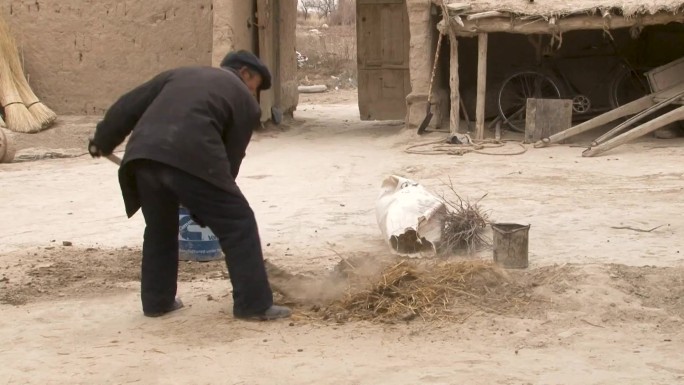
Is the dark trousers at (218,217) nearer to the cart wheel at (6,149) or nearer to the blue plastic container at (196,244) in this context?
the blue plastic container at (196,244)

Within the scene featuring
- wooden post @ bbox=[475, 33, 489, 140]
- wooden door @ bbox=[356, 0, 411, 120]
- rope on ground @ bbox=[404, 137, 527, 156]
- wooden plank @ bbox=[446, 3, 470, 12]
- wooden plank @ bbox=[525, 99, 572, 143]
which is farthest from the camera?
→ wooden door @ bbox=[356, 0, 411, 120]

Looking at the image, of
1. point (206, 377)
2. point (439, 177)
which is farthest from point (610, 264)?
point (439, 177)

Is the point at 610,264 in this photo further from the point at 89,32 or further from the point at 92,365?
the point at 89,32

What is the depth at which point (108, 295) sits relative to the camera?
5.59 m

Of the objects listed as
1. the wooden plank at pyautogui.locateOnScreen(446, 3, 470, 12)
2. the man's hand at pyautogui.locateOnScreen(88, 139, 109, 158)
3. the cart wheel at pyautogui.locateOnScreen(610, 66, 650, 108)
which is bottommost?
the cart wheel at pyautogui.locateOnScreen(610, 66, 650, 108)

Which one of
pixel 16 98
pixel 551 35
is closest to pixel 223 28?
pixel 16 98

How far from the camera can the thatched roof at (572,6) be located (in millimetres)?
11477

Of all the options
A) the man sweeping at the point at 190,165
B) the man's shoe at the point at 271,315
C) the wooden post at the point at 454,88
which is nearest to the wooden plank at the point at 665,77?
the wooden post at the point at 454,88

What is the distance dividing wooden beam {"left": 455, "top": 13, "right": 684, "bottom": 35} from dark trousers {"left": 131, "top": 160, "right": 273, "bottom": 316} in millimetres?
7900

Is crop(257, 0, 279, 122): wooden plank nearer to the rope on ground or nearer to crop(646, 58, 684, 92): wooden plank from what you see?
the rope on ground

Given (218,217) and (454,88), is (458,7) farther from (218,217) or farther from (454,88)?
(218,217)

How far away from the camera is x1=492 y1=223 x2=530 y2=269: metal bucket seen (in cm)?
589

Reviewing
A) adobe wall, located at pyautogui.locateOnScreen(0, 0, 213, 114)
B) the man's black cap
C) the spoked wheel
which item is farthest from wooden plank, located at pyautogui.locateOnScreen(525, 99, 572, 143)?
the man's black cap

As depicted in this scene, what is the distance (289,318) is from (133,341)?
78cm
